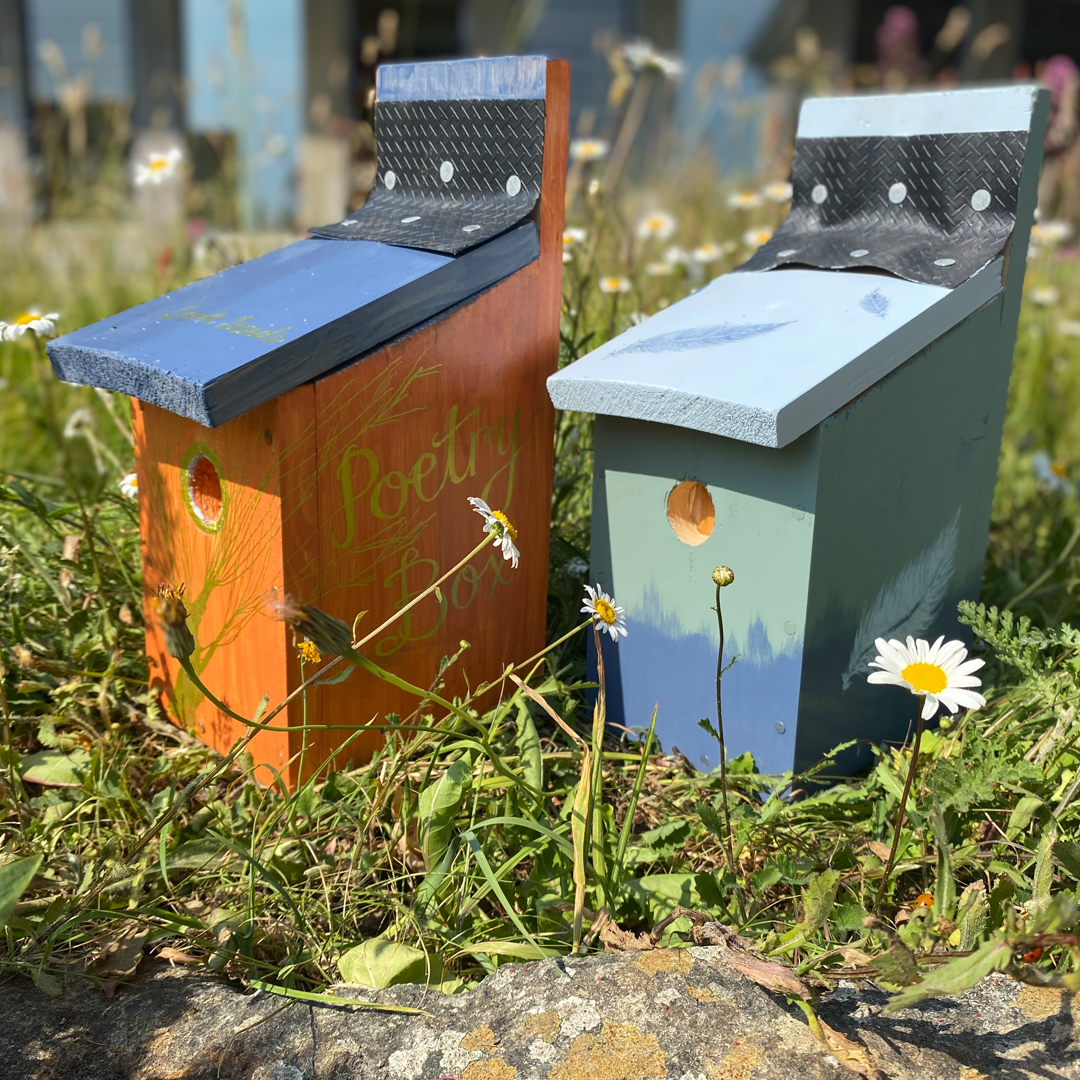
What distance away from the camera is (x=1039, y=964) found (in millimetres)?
1301

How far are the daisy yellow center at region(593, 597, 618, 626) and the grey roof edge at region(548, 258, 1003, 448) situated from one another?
283 millimetres

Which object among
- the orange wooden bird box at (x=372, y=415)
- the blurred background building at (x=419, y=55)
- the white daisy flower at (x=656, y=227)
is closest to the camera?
the orange wooden bird box at (x=372, y=415)

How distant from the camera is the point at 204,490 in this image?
1654 mm

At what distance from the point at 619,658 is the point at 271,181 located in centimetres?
606

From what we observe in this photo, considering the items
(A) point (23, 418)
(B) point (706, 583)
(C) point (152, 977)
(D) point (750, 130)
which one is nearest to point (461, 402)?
(B) point (706, 583)

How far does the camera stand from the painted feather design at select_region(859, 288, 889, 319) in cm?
160

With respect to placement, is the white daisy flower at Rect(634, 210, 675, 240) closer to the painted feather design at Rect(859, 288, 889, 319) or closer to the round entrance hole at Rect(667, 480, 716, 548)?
the painted feather design at Rect(859, 288, 889, 319)

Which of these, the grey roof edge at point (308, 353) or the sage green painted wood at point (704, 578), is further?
the sage green painted wood at point (704, 578)

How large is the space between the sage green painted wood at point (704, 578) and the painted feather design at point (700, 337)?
0.39 ft

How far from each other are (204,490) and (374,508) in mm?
295

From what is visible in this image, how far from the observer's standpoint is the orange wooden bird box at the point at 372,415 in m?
1.46

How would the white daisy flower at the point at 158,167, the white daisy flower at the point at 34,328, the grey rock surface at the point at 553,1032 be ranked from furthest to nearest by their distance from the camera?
the white daisy flower at the point at 158,167, the white daisy flower at the point at 34,328, the grey rock surface at the point at 553,1032

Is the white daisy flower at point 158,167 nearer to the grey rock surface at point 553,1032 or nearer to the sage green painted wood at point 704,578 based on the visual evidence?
the sage green painted wood at point 704,578

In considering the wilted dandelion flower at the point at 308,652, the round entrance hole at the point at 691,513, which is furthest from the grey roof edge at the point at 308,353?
the round entrance hole at the point at 691,513
